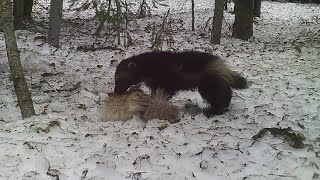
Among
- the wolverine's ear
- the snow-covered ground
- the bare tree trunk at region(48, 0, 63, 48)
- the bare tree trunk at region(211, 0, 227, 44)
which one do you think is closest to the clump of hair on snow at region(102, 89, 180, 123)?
the snow-covered ground

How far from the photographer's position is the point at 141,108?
5.16 meters

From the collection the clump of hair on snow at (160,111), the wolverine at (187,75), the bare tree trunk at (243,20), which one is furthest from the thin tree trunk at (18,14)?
the clump of hair on snow at (160,111)

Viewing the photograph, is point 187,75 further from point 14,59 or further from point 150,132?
point 14,59

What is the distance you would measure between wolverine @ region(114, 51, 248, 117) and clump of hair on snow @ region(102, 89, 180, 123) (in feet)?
0.90

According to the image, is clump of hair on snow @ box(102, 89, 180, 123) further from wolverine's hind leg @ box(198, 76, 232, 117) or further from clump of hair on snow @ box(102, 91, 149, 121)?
wolverine's hind leg @ box(198, 76, 232, 117)

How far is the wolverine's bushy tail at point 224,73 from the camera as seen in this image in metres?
5.43

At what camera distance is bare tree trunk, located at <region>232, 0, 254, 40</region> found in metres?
11.4

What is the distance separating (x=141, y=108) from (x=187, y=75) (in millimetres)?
846

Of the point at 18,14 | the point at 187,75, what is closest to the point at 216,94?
the point at 187,75

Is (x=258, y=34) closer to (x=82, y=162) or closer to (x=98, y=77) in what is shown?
(x=98, y=77)

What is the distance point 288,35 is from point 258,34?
1008 millimetres

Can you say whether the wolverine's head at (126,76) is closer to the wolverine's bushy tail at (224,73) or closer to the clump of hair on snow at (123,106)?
the clump of hair on snow at (123,106)

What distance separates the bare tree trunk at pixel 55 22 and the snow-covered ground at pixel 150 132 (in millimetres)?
994

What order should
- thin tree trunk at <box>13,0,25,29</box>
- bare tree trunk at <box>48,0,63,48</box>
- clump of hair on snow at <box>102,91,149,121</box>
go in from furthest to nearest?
thin tree trunk at <box>13,0,25,29</box>
bare tree trunk at <box>48,0,63,48</box>
clump of hair on snow at <box>102,91,149,121</box>
